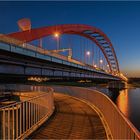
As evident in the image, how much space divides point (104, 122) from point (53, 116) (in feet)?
9.16

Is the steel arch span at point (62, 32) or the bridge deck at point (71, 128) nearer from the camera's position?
the bridge deck at point (71, 128)

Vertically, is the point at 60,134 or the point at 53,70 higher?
the point at 53,70

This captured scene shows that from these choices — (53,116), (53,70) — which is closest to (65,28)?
(53,70)

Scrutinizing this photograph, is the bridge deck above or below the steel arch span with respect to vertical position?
below

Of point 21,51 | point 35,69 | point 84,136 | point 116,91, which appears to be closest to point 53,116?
point 84,136

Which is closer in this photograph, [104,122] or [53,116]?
[104,122]

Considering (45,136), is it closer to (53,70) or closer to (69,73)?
(53,70)

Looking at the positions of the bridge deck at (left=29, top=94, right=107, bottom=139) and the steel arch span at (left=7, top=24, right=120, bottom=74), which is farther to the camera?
the steel arch span at (left=7, top=24, right=120, bottom=74)

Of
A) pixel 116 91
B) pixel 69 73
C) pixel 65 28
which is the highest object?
pixel 65 28

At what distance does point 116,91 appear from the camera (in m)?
61.0

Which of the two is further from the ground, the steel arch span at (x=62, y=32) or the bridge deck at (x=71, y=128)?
the steel arch span at (x=62, y=32)

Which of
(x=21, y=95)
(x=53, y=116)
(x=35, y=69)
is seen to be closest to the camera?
(x=53, y=116)

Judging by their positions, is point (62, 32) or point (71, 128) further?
point (62, 32)

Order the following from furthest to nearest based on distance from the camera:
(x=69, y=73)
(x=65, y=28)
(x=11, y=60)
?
(x=65, y=28), (x=69, y=73), (x=11, y=60)
